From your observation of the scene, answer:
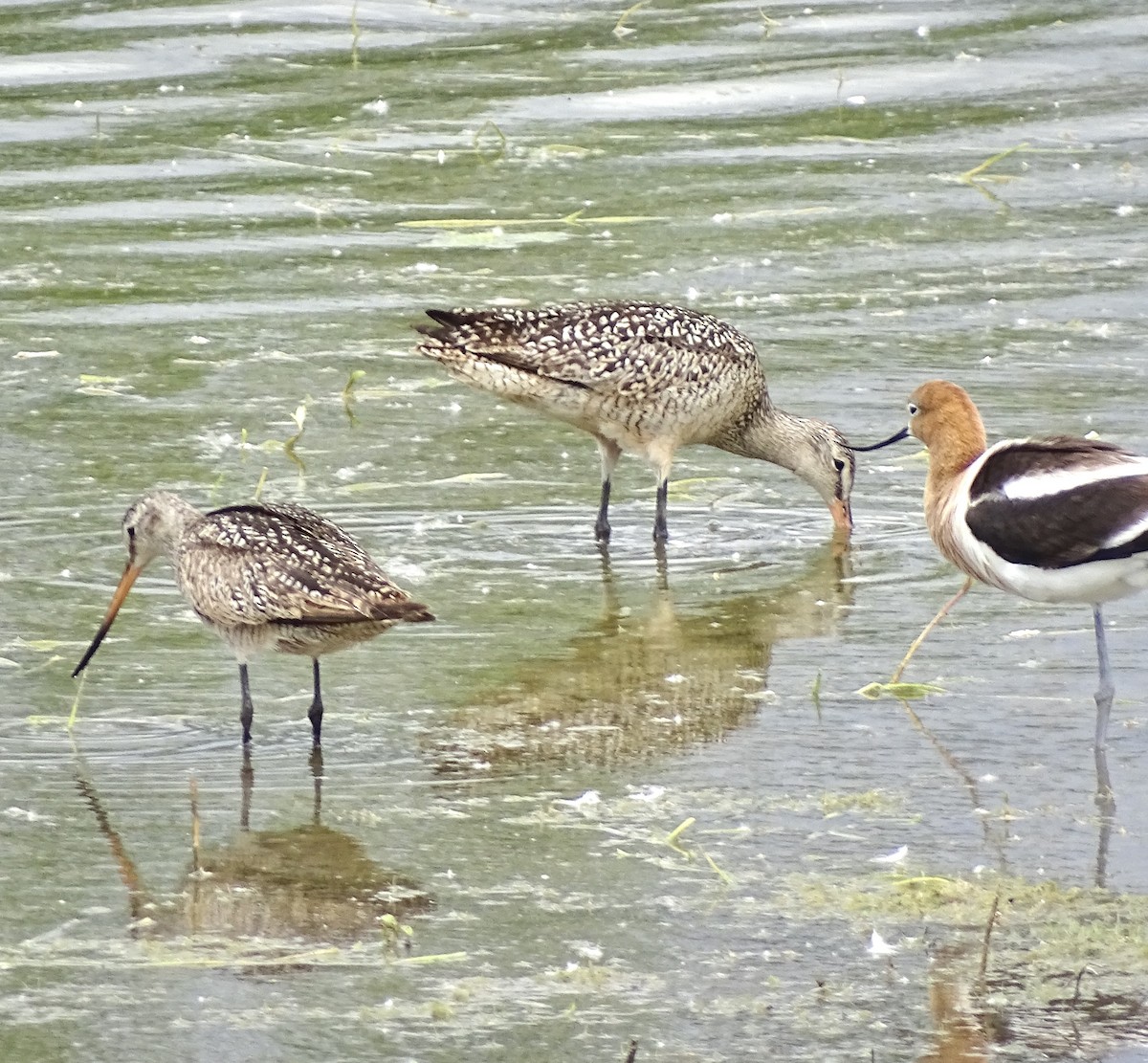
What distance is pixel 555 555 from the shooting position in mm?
9156

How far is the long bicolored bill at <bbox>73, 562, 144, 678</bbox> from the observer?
751cm

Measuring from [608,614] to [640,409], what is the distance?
1.67 meters

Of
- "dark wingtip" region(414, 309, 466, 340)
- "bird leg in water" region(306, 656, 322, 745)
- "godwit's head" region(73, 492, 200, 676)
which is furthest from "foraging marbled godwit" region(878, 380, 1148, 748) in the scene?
"dark wingtip" region(414, 309, 466, 340)

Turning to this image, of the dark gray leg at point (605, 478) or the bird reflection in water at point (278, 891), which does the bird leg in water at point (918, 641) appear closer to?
the dark gray leg at point (605, 478)

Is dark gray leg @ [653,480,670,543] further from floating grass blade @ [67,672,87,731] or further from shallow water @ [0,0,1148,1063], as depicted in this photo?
floating grass blade @ [67,672,87,731]

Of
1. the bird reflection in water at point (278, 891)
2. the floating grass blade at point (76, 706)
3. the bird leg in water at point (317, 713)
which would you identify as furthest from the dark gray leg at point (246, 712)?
the bird reflection in water at point (278, 891)

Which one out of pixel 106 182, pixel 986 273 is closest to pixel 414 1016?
pixel 986 273

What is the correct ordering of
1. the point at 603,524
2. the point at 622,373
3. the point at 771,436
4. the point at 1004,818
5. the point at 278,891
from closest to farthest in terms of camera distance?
the point at 278,891 → the point at 1004,818 → the point at 603,524 → the point at 622,373 → the point at 771,436

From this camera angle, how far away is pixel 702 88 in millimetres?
16312

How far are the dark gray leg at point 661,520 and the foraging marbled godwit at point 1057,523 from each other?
2071 mm

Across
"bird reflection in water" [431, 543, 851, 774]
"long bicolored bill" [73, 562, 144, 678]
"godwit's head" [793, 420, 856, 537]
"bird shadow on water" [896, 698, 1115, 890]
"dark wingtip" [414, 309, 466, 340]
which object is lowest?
"bird shadow on water" [896, 698, 1115, 890]

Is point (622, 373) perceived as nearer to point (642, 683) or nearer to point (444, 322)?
point (444, 322)

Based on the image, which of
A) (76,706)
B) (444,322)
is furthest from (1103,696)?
Answer: (444,322)

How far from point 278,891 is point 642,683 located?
1.96m
